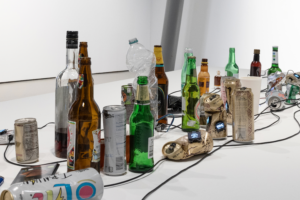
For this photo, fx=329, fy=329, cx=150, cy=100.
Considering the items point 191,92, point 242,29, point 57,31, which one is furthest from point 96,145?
point 242,29

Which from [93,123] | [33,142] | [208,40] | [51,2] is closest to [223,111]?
[93,123]

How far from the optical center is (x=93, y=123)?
2.53ft

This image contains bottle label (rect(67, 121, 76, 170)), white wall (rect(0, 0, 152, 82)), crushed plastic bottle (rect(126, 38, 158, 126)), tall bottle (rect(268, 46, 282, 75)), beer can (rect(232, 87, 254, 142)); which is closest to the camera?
bottle label (rect(67, 121, 76, 170))

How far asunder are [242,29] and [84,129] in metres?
3.66

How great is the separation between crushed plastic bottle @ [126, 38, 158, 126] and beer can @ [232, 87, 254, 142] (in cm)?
27

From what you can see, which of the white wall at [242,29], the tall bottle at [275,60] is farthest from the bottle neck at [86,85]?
the white wall at [242,29]

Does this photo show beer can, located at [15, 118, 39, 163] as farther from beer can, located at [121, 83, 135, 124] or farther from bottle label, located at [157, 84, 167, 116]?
bottle label, located at [157, 84, 167, 116]

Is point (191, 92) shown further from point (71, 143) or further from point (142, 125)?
point (71, 143)

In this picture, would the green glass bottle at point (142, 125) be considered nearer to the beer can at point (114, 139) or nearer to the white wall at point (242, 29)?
the beer can at point (114, 139)

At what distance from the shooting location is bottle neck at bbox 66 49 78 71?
0.90m

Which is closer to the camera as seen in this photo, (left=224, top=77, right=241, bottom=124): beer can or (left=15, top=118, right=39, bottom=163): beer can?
(left=15, top=118, right=39, bottom=163): beer can

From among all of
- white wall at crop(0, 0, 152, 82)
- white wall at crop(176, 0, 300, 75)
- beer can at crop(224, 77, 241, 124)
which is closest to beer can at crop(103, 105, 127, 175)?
beer can at crop(224, 77, 241, 124)

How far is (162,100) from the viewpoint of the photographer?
1.19 m

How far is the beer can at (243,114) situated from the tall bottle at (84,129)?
0.47m
